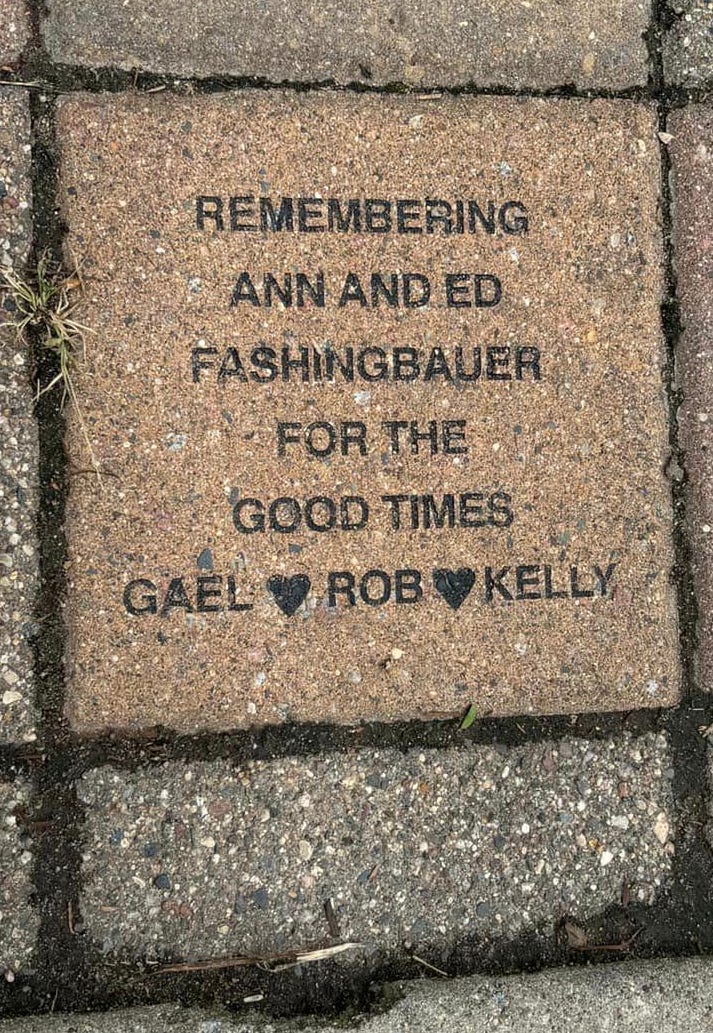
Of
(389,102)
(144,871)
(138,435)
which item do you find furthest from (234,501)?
(389,102)

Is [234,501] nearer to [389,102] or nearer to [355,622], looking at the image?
[355,622]

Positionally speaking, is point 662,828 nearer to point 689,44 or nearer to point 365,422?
point 365,422

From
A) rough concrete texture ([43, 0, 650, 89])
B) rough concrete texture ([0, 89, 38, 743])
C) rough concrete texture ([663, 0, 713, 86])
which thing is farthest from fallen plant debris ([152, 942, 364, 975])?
rough concrete texture ([663, 0, 713, 86])

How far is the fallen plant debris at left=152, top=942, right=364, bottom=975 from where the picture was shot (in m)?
1.68

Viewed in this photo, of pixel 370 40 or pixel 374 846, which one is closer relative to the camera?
pixel 374 846

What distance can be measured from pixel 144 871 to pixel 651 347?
5.32 ft

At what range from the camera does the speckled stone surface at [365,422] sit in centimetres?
174

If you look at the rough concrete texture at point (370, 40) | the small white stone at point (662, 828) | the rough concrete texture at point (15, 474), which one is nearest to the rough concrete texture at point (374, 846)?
the small white stone at point (662, 828)

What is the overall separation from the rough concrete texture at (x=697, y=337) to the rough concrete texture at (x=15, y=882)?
1.54m

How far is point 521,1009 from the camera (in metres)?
1.71

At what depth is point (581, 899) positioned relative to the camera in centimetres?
181

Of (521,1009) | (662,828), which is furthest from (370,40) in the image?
(521,1009)

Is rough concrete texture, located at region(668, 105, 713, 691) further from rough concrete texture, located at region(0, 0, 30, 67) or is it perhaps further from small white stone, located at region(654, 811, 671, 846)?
rough concrete texture, located at region(0, 0, 30, 67)

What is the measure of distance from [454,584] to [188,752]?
0.69 meters
